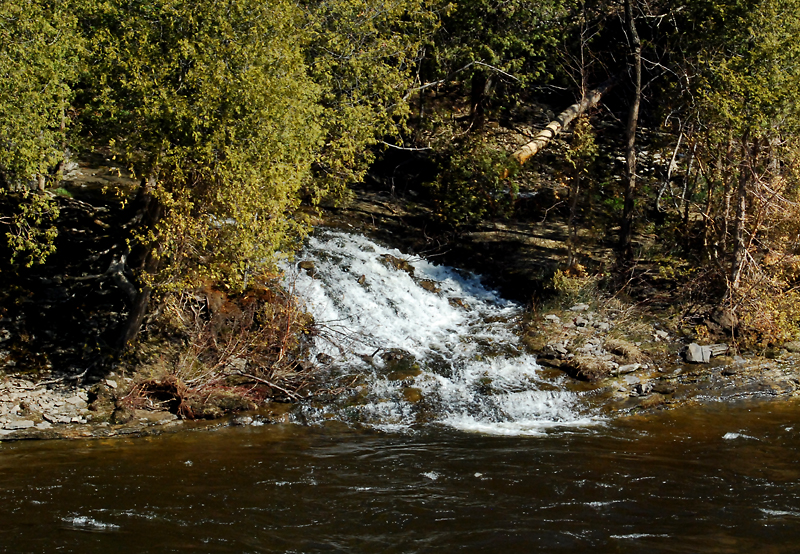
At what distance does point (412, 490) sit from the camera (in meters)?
9.20

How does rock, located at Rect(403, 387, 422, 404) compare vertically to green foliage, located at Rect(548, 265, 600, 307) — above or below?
below

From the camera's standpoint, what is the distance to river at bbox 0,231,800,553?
308 inches

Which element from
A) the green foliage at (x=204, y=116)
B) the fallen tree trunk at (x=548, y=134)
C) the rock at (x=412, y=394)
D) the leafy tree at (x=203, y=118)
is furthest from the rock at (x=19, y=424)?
the fallen tree trunk at (x=548, y=134)

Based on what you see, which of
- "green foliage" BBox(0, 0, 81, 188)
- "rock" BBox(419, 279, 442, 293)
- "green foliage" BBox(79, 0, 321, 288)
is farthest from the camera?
"rock" BBox(419, 279, 442, 293)

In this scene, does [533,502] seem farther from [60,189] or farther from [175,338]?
[60,189]

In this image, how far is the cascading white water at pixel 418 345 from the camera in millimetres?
12547

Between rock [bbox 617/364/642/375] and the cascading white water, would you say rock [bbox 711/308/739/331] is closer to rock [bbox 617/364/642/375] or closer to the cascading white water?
rock [bbox 617/364/642/375]

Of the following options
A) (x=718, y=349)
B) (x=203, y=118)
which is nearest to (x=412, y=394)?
(x=203, y=118)

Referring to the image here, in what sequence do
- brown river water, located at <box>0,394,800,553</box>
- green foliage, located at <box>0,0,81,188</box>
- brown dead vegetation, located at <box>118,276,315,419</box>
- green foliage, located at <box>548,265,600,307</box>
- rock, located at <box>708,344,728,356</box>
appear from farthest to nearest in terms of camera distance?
green foliage, located at <box>548,265,600,307</box> < rock, located at <box>708,344,728,356</box> < brown dead vegetation, located at <box>118,276,315,419</box> < green foliage, located at <box>0,0,81,188</box> < brown river water, located at <box>0,394,800,553</box>

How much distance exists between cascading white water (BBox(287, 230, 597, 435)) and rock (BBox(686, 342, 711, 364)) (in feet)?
9.62

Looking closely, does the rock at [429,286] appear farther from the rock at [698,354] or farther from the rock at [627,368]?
the rock at [698,354]

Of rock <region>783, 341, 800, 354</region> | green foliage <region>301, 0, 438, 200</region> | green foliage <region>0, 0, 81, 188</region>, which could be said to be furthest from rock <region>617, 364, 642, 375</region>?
green foliage <region>0, 0, 81, 188</region>

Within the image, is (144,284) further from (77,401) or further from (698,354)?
(698,354)

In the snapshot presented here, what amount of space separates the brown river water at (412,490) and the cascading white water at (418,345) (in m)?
0.88
